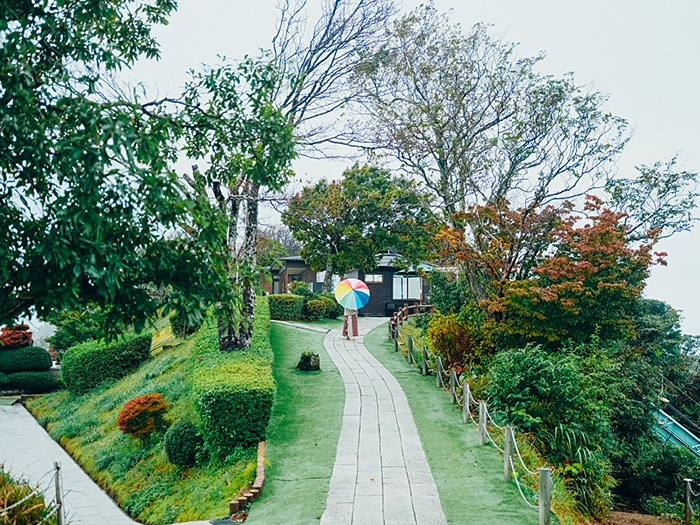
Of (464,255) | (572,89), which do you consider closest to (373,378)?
(464,255)

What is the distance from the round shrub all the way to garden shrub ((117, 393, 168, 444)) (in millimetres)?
1720

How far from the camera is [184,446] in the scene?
413 inches

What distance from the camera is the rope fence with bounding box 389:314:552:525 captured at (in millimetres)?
6945

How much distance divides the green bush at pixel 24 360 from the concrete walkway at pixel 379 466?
14.0 meters

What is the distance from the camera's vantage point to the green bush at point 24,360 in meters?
21.0

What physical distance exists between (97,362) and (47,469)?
271 inches

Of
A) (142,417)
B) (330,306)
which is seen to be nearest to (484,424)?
(142,417)

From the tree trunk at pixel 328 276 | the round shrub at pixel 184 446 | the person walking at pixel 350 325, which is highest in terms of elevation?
the tree trunk at pixel 328 276

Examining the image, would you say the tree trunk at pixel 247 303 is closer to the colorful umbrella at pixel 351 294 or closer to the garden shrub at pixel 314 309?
the colorful umbrella at pixel 351 294

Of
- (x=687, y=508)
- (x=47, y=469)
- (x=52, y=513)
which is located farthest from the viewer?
(x=47, y=469)

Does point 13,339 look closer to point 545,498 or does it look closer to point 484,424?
point 484,424

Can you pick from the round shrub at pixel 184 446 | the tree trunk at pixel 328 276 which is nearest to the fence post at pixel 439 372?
the round shrub at pixel 184 446

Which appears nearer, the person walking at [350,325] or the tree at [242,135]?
the tree at [242,135]

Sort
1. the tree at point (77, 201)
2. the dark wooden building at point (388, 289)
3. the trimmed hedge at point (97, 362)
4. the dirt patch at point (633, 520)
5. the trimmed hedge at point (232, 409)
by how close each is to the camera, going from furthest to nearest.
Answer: the dark wooden building at point (388, 289) → the trimmed hedge at point (97, 362) → the dirt patch at point (633, 520) → the trimmed hedge at point (232, 409) → the tree at point (77, 201)
